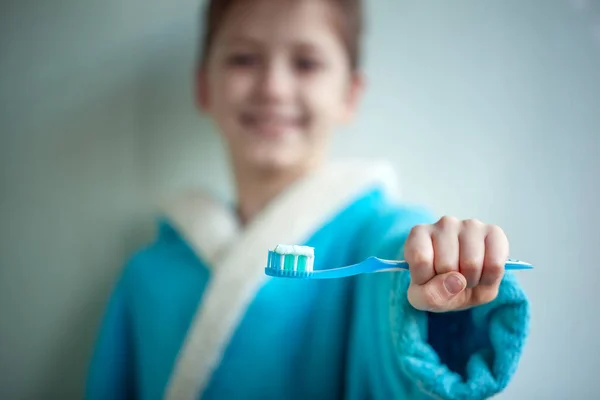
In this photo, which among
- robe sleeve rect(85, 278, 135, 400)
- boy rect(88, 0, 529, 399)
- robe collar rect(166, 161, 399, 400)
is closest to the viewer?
boy rect(88, 0, 529, 399)

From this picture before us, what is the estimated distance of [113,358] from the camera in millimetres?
666

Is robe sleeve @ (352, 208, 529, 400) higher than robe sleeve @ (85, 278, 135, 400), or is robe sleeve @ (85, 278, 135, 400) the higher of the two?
robe sleeve @ (352, 208, 529, 400)

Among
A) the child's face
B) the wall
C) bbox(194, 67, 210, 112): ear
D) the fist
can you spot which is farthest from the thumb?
bbox(194, 67, 210, 112): ear

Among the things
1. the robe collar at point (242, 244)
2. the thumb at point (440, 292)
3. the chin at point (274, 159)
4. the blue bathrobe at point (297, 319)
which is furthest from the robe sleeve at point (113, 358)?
the thumb at point (440, 292)

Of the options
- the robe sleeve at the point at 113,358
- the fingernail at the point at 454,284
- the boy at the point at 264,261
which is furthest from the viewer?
the robe sleeve at the point at 113,358

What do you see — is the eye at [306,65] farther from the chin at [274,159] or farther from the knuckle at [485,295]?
the knuckle at [485,295]

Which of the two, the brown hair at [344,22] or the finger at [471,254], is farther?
the brown hair at [344,22]

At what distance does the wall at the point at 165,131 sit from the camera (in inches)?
→ 21.4

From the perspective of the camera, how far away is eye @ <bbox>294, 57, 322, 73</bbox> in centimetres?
60

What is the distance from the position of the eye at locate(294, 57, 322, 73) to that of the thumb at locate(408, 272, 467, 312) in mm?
371

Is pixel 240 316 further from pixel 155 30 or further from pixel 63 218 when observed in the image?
pixel 155 30

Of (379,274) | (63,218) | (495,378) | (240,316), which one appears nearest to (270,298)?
(240,316)

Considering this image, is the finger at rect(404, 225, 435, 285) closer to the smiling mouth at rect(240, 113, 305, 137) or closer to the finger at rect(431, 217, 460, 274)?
the finger at rect(431, 217, 460, 274)

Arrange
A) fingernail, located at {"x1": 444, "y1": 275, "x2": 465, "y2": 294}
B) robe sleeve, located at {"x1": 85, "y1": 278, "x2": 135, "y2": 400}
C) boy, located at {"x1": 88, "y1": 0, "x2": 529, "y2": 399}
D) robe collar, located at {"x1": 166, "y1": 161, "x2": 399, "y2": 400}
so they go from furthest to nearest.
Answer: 1. robe sleeve, located at {"x1": 85, "y1": 278, "x2": 135, "y2": 400}
2. robe collar, located at {"x1": 166, "y1": 161, "x2": 399, "y2": 400}
3. boy, located at {"x1": 88, "y1": 0, "x2": 529, "y2": 399}
4. fingernail, located at {"x1": 444, "y1": 275, "x2": 465, "y2": 294}
